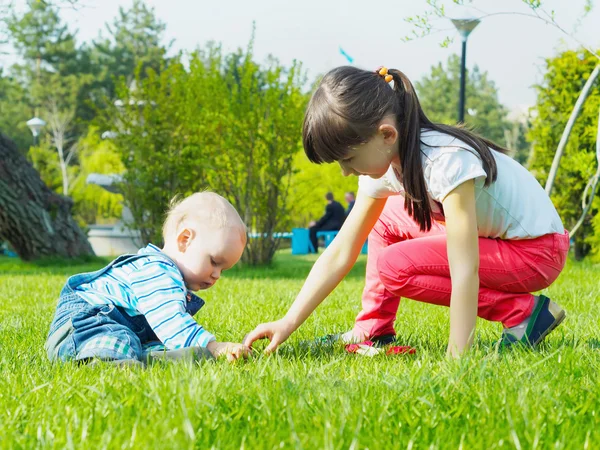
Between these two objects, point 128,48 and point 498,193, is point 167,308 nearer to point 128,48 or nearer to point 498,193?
point 498,193

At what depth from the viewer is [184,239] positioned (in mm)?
2811

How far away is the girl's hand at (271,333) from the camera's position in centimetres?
265

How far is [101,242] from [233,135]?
387 inches

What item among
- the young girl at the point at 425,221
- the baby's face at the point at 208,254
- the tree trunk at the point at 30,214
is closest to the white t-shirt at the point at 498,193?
the young girl at the point at 425,221

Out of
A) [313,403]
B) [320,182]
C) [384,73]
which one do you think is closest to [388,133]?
[384,73]

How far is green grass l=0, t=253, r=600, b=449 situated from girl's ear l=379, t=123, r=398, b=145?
2.56 feet

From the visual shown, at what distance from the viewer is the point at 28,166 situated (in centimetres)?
1088

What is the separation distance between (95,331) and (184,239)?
19.2 inches

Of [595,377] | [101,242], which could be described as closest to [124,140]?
[101,242]

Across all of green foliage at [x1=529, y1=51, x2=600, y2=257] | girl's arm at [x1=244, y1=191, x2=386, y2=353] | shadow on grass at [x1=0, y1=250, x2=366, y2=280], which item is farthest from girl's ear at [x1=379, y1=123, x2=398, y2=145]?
green foliage at [x1=529, y1=51, x2=600, y2=257]

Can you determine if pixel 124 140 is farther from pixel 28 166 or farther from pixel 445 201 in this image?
pixel 445 201

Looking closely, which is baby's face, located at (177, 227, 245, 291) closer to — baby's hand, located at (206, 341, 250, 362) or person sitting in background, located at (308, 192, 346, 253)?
baby's hand, located at (206, 341, 250, 362)

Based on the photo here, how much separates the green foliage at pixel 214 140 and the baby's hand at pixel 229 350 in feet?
23.8

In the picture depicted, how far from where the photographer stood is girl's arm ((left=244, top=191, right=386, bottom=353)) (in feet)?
9.27
